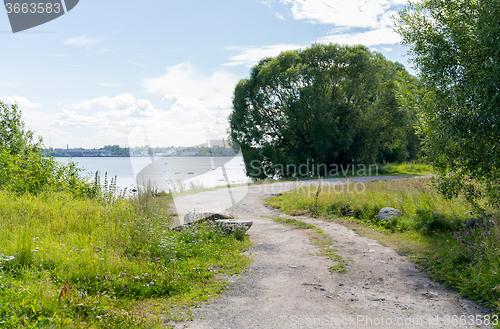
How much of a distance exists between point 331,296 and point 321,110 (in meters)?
24.2

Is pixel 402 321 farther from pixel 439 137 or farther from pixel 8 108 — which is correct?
pixel 8 108

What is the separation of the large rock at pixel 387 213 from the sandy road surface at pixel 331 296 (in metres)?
2.30

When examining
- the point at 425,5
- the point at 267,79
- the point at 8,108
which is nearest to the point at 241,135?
the point at 267,79

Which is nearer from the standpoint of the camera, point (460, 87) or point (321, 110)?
point (460, 87)

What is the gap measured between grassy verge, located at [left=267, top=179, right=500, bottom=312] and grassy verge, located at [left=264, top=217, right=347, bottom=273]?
138 centimetres

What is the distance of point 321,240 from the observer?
346 inches

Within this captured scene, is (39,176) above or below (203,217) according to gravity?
above

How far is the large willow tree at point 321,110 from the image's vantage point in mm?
28531

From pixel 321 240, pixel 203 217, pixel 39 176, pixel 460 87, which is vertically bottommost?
pixel 321 240

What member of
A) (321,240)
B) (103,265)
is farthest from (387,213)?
(103,265)

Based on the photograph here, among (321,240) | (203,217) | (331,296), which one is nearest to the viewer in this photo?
(331,296)

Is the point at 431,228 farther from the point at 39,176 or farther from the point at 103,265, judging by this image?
the point at 39,176

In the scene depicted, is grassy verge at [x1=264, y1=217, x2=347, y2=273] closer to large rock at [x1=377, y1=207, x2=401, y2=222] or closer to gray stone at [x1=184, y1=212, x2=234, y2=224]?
large rock at [x1=377, y1=207, x2=401, y2=222]

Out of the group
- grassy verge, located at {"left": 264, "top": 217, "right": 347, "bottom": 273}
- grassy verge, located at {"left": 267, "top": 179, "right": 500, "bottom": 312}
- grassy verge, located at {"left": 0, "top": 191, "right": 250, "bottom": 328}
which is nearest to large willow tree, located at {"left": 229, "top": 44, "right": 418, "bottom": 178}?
grassy verge, located at {"left": 267, "top": 179, "right": 500, "bottom": 312}
